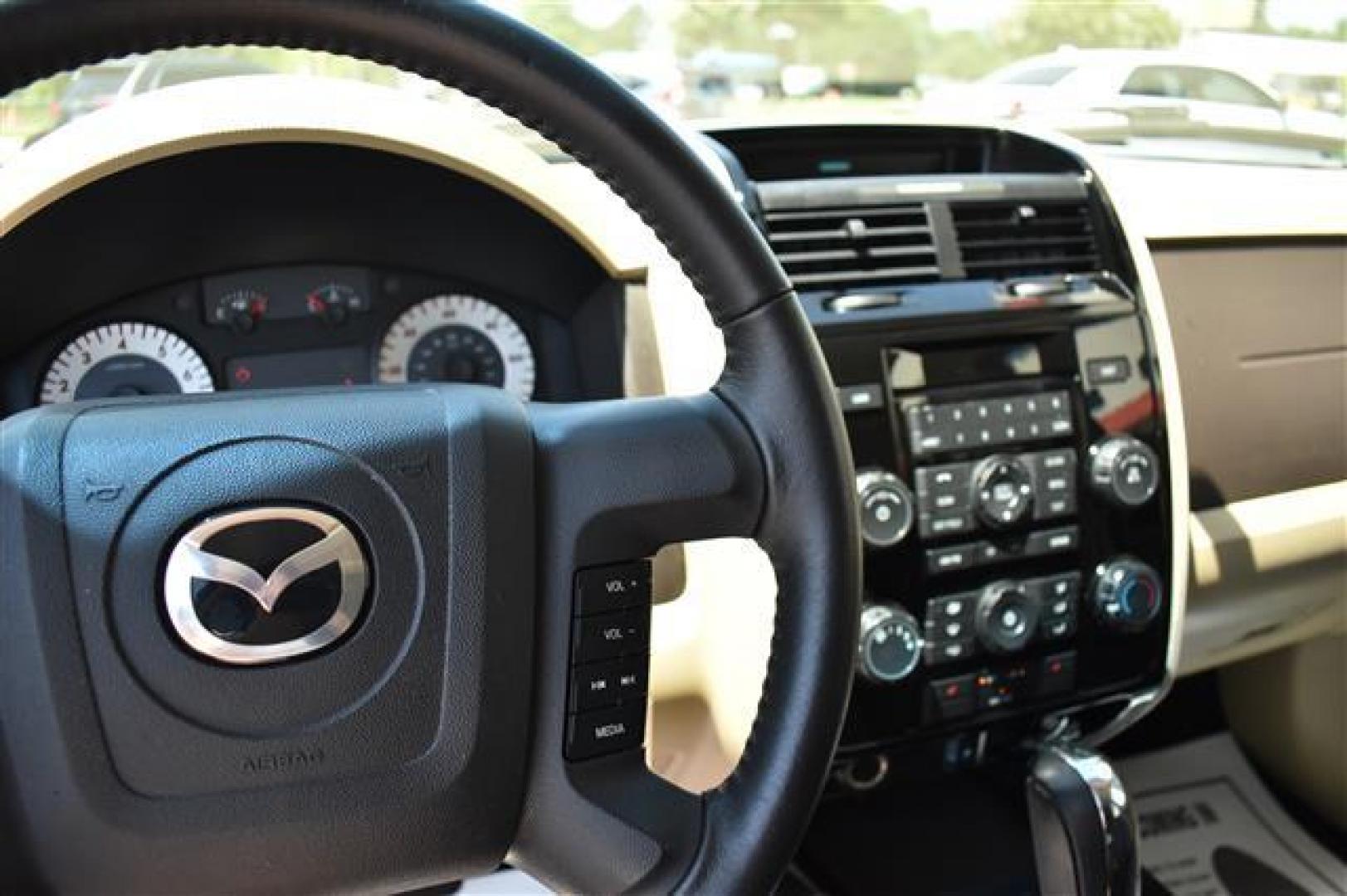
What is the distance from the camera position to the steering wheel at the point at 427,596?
0.80 m

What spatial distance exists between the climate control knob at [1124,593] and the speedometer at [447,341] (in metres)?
0.66

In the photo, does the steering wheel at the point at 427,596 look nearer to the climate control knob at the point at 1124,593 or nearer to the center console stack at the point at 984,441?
the center console stack at the point at 984,441

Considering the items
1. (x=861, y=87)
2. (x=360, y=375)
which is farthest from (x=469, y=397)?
(x=861, y=87)

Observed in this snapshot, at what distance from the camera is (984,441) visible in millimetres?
1370

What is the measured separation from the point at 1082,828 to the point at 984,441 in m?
0.40

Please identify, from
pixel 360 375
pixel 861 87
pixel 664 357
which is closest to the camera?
pixel 664 357

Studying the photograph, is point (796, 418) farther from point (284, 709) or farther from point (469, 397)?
point (284, 709)

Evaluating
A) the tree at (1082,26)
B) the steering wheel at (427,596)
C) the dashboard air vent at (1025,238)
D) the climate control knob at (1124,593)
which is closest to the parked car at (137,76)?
the steering wheel at (427,596)

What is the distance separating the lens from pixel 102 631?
2.62 ft

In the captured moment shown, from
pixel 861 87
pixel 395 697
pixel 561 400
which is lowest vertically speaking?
pixel 395 697

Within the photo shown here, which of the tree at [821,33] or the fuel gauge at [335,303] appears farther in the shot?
the tree at [821,33]

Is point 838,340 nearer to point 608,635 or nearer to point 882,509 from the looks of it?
point 882,509

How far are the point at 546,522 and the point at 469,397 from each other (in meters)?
0.10

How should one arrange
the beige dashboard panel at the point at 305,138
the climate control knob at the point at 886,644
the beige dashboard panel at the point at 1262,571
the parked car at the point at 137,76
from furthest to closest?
the beige dashboard panel at the point at 1262,571, the climate control knob at the point at 886,644, the parked car at the point at 137,76, the beige dashboard panel at the point at 305,138
